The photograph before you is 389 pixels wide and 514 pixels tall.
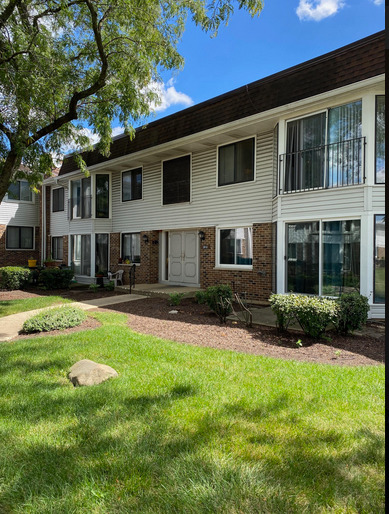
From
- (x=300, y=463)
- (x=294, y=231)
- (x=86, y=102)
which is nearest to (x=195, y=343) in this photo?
(x=300, y=463)

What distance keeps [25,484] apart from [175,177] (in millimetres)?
12421

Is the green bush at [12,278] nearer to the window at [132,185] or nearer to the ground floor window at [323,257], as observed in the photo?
the window at [132,185]

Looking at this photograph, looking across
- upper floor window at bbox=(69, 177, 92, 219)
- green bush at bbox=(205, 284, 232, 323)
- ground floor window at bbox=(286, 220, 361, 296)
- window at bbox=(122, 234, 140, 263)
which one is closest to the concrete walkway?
window at bbox=(122, 234, 140, 263)

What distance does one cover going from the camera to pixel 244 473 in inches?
91.0

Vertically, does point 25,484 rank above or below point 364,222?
below

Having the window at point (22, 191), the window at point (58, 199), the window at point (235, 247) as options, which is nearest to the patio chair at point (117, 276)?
the window at point (235, 247)

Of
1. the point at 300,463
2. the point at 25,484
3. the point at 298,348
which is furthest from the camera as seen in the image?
the point at 298,348

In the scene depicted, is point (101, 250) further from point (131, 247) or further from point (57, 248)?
point (57, 248)

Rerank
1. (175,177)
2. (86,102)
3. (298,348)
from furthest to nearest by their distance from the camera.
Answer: (175,177) < (86,102) < (298,348)

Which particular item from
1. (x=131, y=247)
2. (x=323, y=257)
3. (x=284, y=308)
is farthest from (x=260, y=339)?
(x=131, y=247)

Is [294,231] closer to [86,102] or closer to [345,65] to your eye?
[345,65]

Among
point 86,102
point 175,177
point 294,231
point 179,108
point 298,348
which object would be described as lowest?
point 298,348

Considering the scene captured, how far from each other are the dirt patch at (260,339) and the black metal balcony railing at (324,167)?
11.9ft

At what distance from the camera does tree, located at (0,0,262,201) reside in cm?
802
